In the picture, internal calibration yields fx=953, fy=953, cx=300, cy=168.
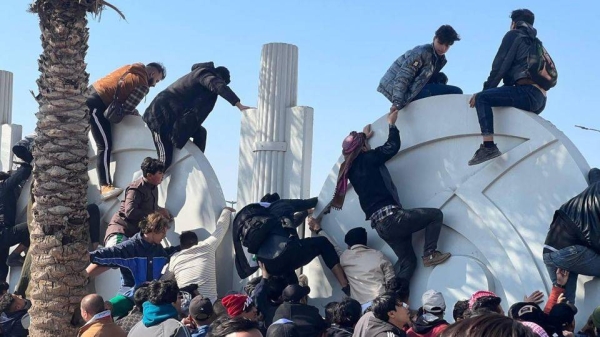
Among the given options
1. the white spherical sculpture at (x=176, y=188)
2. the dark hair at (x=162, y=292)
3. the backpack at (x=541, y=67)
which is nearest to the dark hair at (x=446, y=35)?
A: the backpack at (x=541, y=67)

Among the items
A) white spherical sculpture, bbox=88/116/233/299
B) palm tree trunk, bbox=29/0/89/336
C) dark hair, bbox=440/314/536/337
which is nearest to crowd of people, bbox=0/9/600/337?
white spherical sculpture, bbox=88/116/233/299

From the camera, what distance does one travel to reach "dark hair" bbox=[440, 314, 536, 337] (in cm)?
254

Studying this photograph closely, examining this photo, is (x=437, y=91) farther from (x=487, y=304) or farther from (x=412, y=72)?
(x=487, y=304)

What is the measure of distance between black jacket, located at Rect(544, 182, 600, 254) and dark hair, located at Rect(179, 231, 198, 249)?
3.94 metres

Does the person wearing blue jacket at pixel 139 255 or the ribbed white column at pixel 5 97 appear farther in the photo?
the ribbed white column at pixel 5 97

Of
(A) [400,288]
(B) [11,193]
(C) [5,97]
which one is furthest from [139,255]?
(C) [5,97]

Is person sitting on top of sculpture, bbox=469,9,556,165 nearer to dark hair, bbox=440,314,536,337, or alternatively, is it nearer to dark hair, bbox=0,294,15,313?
dark hair, bbox=0,294,15,313

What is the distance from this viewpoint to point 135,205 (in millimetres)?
10188

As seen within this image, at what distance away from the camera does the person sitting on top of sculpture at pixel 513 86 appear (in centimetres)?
886

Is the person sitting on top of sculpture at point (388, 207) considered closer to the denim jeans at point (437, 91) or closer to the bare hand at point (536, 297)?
the denim jeans at point (437, 91)

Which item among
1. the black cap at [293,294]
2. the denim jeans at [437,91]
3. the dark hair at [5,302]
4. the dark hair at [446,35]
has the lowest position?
the dark hair at [5,302]

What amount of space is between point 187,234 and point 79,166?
5.23 feet

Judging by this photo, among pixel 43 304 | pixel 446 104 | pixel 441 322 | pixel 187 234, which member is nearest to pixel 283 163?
pixel 187 234

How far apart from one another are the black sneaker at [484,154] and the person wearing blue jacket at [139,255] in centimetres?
299
